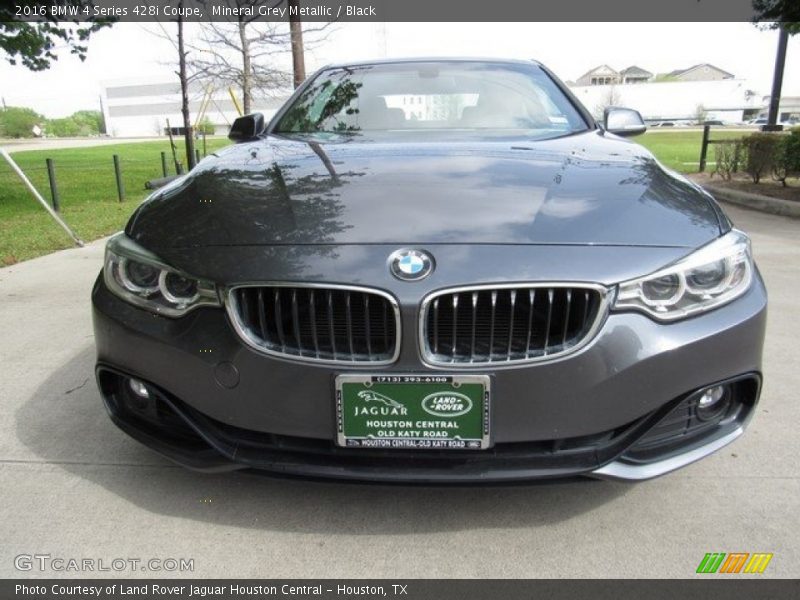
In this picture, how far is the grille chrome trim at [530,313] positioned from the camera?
1.77 m

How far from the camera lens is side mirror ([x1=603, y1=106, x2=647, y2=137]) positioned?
3465 millimetres

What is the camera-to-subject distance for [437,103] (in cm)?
337

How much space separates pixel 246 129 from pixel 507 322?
2.13 m

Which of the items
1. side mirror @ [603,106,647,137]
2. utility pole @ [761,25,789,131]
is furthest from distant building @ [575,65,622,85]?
side mirror @ [603,106,647,137]

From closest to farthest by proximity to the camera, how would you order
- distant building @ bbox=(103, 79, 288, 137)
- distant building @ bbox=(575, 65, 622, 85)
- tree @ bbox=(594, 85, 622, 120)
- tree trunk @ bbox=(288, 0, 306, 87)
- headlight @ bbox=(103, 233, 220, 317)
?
headlight @ bbox=(103, 233, 220, 317), tree trunk @ bbox=(288, 0, 306, 87), tree @ bbox=(594, 85, 622, 120), distant building @ bbox=(103, 79, 288, 137), distant building @ bbox=(575, 65, 622, 85)

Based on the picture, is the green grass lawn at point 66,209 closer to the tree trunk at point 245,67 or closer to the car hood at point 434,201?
the tree trunk at point 245,67

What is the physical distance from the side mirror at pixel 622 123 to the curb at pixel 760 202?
588cm

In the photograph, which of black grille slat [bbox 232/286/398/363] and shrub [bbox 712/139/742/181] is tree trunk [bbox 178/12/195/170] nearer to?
shrub [bbox 712/139/742/181]

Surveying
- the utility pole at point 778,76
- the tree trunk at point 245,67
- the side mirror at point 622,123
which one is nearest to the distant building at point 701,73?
the utility pole at point 778,76

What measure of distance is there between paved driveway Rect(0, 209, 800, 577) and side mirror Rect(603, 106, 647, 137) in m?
1.59

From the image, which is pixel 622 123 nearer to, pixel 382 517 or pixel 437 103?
pixel 437 103

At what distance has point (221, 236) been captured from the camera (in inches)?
78.7

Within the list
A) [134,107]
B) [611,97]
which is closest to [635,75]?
[611,97]
